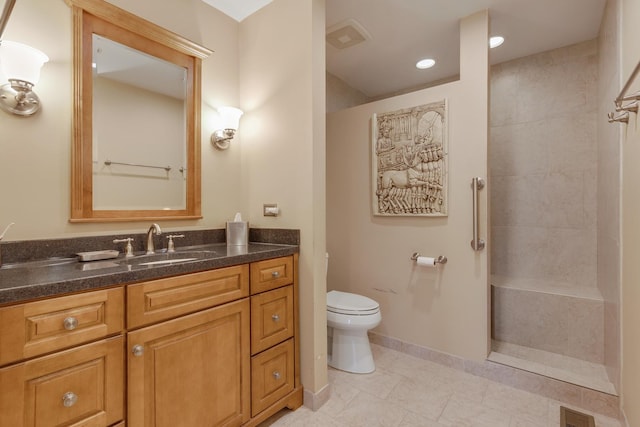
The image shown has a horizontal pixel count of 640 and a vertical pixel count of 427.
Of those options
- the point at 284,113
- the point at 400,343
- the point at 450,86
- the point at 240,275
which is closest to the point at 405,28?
the point at 450,86

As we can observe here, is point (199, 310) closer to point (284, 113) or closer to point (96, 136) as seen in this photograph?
point (96, 136)

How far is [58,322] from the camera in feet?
2.97

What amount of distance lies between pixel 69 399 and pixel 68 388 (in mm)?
33

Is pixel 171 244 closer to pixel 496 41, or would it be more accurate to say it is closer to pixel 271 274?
pixel 271 274

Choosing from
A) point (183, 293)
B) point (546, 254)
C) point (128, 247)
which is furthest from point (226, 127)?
point (546, 254)

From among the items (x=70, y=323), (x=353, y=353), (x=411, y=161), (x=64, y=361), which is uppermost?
(x=411, y=161)

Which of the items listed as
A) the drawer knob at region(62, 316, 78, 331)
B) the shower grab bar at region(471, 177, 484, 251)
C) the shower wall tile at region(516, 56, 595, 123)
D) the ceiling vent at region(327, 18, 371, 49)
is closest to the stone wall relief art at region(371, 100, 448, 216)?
the shower grab bar at region(471, 177, 484, 251)

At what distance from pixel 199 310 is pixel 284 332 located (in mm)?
561

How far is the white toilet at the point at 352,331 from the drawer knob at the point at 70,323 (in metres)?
1.51

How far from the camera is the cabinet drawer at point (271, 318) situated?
1.49 m

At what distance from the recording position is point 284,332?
165cm

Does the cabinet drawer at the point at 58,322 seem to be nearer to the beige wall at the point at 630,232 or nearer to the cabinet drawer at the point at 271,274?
the cabinet drawer at the point at 271,274

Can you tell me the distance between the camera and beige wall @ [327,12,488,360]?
206 cm

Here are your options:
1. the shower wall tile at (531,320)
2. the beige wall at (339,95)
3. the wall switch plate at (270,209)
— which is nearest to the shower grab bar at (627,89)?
the shower wall tile at (531,320)
